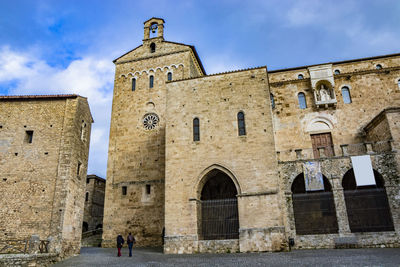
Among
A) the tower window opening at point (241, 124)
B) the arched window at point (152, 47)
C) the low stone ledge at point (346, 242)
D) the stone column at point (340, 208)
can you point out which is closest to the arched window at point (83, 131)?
the tower window opening at point (241, 124)

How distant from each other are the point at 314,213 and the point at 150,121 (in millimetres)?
13465

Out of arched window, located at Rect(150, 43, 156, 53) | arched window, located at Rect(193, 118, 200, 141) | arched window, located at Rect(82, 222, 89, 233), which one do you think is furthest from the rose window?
arched window, located at Rect(82, 222, 89, 233)

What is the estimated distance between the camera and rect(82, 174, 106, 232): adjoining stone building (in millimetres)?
31002

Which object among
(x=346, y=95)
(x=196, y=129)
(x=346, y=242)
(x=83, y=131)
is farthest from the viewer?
(x=346, y=95)

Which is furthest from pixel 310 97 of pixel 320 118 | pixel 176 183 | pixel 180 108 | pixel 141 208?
pixel 141 208

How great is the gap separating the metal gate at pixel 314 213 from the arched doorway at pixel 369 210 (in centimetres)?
88

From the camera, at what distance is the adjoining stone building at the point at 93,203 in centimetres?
3100

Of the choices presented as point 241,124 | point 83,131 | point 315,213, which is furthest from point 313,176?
point 83,131

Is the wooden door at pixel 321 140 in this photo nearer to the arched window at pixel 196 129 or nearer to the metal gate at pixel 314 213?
the metal gate at pixel 314 213

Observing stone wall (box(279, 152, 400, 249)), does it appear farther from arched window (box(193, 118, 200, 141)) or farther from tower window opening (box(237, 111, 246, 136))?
arched window (box(193, 118, 200, 141))

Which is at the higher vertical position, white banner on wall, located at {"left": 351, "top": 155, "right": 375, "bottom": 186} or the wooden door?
the wooden door

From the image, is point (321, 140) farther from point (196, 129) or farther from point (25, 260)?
point (25, 260)

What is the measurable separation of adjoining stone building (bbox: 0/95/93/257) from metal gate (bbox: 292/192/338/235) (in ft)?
Answer: 37.7

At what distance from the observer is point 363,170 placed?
16.8 meters
